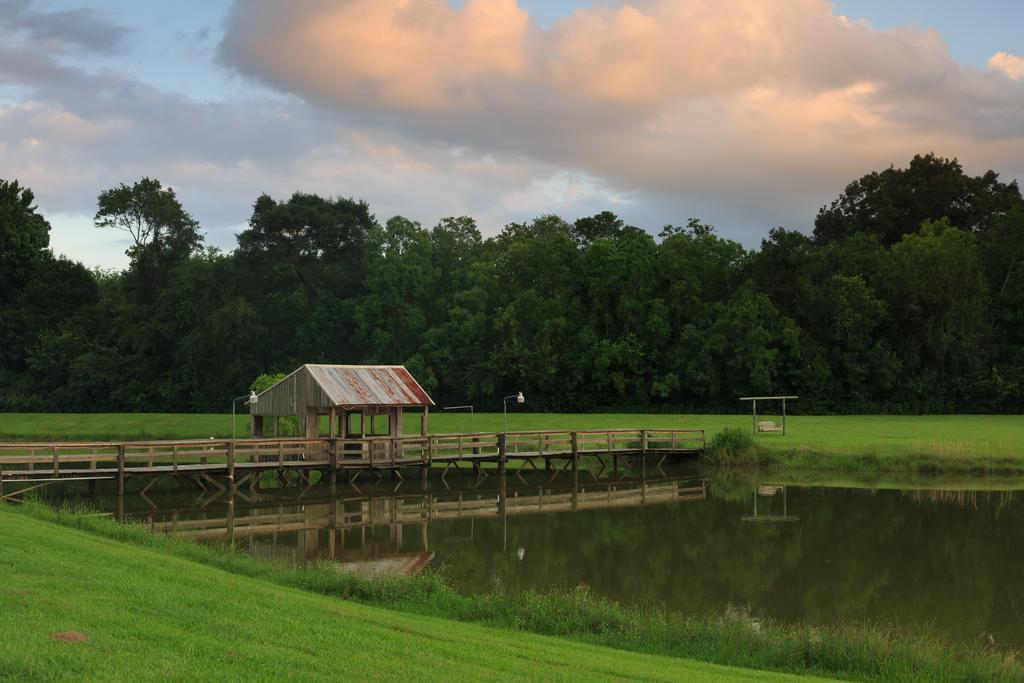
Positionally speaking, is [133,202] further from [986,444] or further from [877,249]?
[986,444]

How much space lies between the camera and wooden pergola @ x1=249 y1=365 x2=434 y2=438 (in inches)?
1517

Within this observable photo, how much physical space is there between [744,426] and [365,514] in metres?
27.5

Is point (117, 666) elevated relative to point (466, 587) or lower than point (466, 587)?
elevated

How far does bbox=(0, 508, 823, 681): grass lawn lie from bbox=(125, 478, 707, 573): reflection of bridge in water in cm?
855

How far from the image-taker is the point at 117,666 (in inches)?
360

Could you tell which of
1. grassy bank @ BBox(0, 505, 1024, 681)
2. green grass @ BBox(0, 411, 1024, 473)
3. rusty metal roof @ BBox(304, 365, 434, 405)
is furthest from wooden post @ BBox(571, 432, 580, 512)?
grassy bank @ BBox(0, 505, 1024, 681)

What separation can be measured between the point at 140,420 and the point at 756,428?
116 feet

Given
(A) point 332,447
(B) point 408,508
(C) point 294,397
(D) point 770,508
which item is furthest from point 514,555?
(C) point 294,397

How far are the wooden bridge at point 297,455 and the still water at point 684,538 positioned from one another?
3.20ft

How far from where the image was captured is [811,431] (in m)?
49.5

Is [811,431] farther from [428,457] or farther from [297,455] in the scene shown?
[297,455]

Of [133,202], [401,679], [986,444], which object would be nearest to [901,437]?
[986,444]

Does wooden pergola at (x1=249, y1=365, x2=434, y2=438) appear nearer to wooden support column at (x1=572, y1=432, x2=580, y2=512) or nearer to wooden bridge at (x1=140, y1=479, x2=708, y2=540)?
wooden bridge at (x1=140, y1=479, x2=708, y2=540)

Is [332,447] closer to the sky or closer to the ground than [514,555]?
closer to the sky
